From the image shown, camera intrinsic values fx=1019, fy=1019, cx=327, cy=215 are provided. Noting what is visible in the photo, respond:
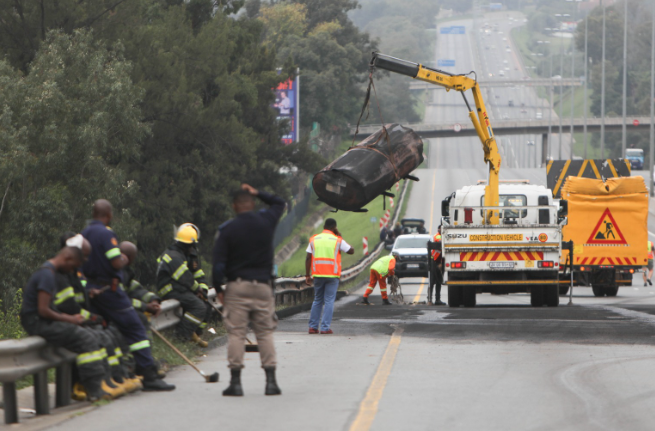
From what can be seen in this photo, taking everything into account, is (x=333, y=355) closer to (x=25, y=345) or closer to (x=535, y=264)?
(x=25, y=345)

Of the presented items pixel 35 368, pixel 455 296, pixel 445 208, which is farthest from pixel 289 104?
pixel 35 368

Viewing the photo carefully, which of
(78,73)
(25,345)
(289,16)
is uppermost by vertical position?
(289,16)

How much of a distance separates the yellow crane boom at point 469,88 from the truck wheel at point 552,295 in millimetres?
1747

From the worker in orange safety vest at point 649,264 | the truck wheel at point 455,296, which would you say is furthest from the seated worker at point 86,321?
the worker in orange safety vest at point 649,264

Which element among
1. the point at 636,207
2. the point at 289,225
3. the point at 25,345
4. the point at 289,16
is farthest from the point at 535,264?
the point at 289,16

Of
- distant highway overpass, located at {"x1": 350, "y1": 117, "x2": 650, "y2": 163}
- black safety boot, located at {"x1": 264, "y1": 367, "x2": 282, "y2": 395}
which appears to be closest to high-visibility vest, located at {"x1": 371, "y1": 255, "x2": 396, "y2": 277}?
black safety boot, located at {"x1": 264, "y1": 367, "x2": 282, "y2": 395}

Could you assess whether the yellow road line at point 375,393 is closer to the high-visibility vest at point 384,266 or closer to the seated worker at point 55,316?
the seated worker at point 55,316

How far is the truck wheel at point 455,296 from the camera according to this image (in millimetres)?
21250

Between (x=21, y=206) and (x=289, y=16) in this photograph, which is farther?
(x=289, y=16)

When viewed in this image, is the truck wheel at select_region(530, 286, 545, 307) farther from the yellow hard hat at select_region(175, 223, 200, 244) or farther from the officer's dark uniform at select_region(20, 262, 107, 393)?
the officer's dark uniform at select_region(20, 262, 107, 393)

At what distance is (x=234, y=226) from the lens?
8.48m

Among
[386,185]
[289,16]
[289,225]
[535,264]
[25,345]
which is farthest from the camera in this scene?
[289,16]

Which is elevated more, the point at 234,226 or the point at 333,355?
the point at 234,226

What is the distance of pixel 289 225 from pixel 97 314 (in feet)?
189
